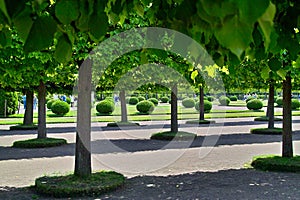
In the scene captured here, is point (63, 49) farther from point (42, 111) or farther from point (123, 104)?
point (123, 104)

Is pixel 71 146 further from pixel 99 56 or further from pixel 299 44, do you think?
pixel 299 44

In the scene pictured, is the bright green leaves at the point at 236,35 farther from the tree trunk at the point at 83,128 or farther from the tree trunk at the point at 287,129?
the tree trunk at the point at 287,129

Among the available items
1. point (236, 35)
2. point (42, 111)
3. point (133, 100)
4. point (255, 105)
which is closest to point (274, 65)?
point (236, 35)

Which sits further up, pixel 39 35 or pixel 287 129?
pixel 39 35

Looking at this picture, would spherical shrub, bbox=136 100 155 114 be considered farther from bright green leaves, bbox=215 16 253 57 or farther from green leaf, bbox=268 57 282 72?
bright green leaves, bbox=215 16 253 57

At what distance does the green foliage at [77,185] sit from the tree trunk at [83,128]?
20 cm

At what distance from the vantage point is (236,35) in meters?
0.97

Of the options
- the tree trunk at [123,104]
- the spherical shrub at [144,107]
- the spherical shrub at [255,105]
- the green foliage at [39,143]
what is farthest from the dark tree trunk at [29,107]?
the spherical shrub at [255,105]

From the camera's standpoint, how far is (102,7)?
5.70 ft

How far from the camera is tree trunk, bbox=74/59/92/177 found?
7203mm

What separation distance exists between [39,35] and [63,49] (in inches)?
9.8

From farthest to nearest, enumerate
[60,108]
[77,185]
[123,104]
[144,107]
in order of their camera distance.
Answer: [144,107]
[60,108]
[123,104]
[77,185]

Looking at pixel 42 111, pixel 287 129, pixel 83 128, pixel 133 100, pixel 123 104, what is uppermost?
pixel 133 100

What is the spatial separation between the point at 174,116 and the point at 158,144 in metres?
1.55
